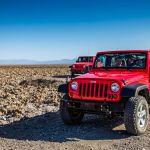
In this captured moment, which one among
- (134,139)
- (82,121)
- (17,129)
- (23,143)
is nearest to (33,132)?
(17,129)

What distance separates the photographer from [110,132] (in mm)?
9391

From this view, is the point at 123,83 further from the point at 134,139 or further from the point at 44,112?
the point at 44,112

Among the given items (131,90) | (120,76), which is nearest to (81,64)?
(120,76)

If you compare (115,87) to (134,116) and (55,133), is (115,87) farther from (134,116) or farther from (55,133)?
(55,133)

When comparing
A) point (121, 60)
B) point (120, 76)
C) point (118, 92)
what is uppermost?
point (121, 60)

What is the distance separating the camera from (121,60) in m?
10.5

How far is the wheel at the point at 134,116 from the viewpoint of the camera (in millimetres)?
8742

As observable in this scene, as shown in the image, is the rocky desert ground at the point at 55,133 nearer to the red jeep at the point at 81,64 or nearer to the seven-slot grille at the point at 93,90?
the seven-slot grille at the point at 93,90

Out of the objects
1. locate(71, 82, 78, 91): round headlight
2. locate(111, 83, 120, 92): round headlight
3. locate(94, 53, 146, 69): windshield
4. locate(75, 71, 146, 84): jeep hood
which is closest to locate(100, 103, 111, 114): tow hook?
locate(111, 83, 120, 92): round headlight

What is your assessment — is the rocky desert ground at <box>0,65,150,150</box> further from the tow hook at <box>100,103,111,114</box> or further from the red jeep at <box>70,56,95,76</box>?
the red jeep at <box>70,56,95,76</box>

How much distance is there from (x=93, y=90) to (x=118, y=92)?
25.5 inches

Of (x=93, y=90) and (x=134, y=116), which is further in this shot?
(x=93, y=90)

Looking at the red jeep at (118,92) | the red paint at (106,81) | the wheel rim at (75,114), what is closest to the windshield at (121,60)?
the red jeep at (118,92)

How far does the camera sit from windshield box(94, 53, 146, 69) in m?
10.3
